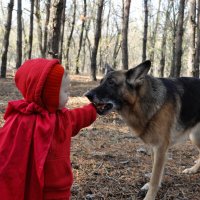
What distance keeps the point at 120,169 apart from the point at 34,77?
3.11 m

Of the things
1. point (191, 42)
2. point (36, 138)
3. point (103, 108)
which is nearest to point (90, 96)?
point (103, 108)

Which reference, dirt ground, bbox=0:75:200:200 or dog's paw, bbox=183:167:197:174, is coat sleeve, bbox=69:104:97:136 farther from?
dog's paw, bbox=183:167:197:174

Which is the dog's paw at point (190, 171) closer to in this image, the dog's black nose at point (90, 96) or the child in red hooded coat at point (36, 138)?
the dog's black nose at point (90, 96)

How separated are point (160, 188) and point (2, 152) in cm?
288

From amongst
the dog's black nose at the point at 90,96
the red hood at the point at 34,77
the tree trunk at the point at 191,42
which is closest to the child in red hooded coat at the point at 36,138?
the red hood at the point at 34,77

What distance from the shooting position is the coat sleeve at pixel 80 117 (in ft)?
11.1

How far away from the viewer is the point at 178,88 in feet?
17.8

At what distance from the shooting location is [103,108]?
14.0ft

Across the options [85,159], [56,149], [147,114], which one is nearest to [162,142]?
[147,114]

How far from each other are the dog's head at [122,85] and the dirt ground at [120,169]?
1.05 metres

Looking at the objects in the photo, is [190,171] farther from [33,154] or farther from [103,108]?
[33,154]

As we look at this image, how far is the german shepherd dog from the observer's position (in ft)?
15.5

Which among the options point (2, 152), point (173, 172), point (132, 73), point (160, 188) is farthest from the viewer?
point (173, 172)

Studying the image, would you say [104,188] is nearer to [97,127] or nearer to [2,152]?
[2,152]
